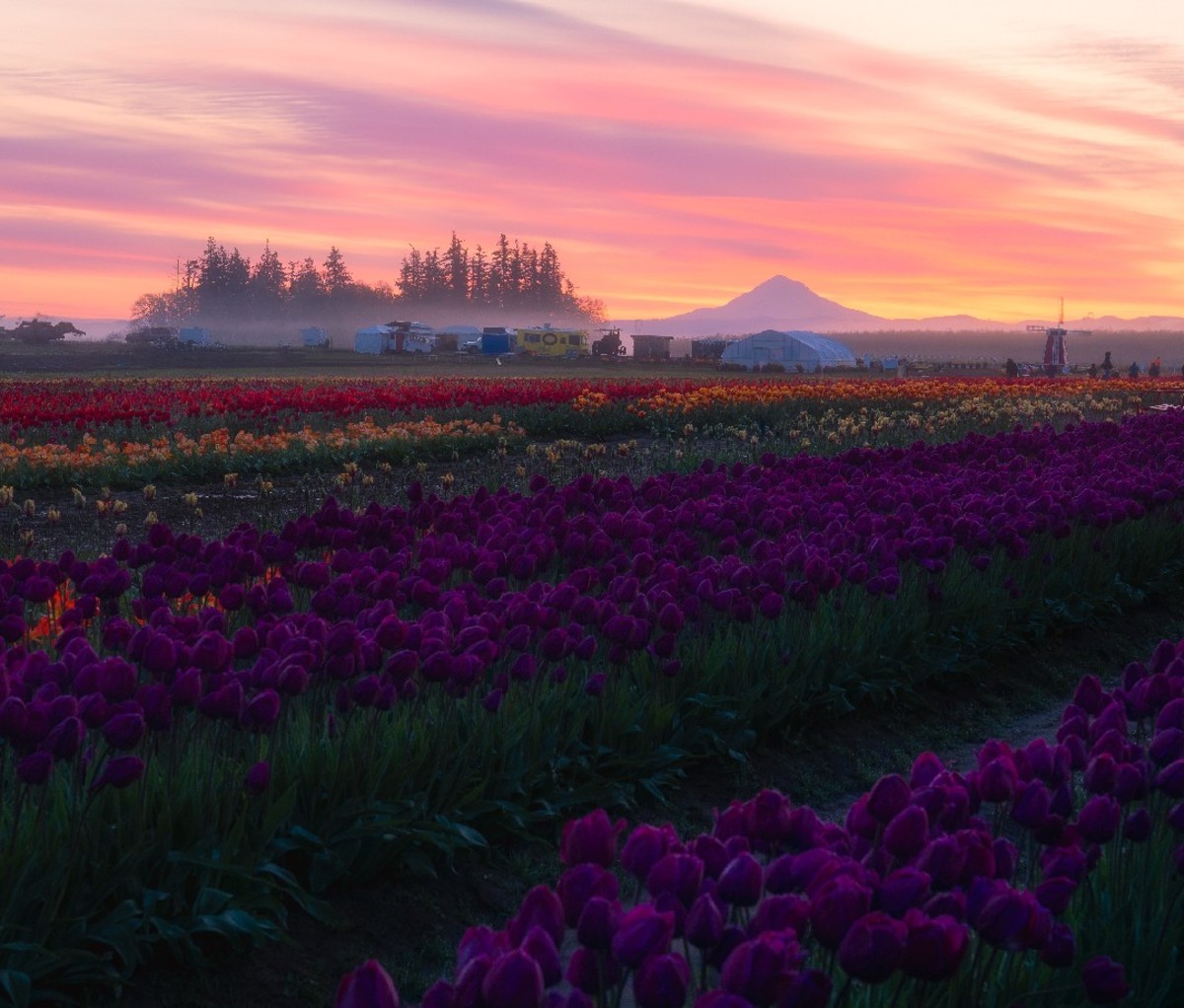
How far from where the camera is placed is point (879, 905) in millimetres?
2941

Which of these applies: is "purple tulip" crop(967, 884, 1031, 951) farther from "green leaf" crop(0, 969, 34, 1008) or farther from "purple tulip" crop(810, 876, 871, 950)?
"green leaf" crop(0, 969, 34, 1008)

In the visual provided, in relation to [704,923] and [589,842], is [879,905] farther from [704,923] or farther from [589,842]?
[589,842]

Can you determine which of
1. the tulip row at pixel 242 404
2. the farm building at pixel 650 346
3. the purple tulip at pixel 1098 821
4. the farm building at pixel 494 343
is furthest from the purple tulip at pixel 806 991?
the farm building at pixel 650 346

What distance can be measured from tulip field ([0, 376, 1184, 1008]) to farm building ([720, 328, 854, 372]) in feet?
261

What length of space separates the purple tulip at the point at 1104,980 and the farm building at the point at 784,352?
87.6 meters

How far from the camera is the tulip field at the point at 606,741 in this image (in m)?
2.89

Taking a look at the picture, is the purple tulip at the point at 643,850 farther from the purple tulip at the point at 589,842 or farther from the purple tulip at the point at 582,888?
the purple tulip at the point at 582,888

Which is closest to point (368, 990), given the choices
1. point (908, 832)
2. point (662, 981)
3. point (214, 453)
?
point (662, 981)

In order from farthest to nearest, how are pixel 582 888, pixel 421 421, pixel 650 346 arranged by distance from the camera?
pixel 650 346
pixel 421 421
pixel 582 888

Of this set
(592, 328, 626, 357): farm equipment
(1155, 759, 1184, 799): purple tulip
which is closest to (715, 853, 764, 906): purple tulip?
(1155, 759, 1184, 799): purple tulip

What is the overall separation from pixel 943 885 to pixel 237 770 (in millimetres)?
3012

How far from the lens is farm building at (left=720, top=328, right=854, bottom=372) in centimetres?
9231

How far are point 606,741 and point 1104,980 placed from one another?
385 centimetres

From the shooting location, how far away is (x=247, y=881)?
498cm
